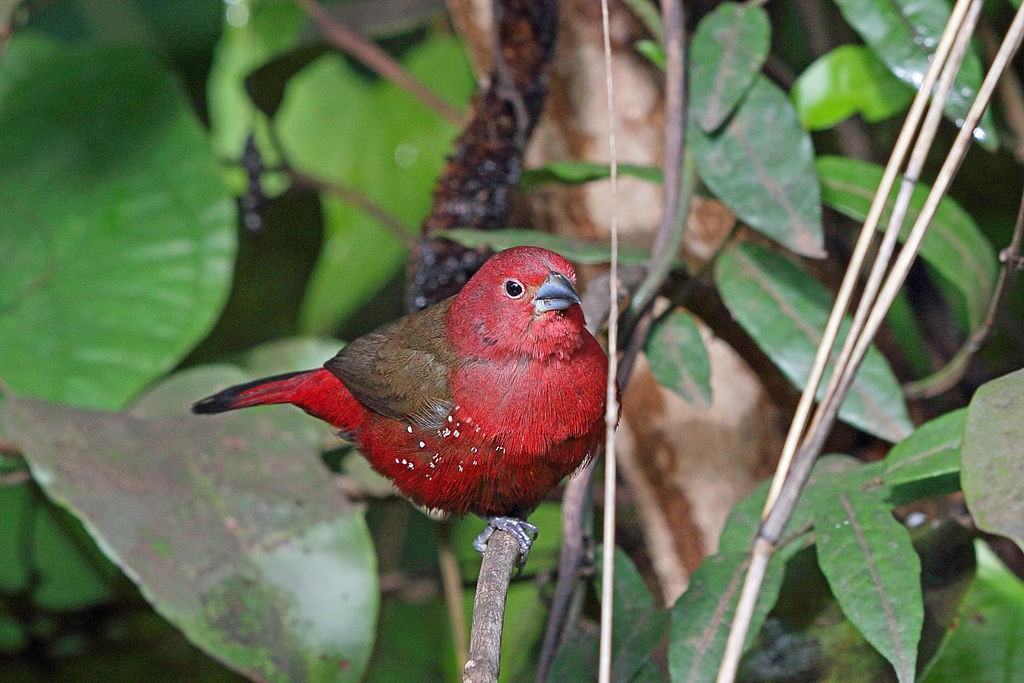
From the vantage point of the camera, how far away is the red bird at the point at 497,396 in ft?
5.39

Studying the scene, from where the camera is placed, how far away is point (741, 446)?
231 cm

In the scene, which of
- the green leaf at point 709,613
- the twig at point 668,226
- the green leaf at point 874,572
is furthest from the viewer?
the twig at point 668,226

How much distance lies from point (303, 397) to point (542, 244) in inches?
22.6

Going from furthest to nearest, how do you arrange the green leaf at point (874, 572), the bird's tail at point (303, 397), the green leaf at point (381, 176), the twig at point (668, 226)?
the green leaf at point (381, 176) < the bird's tail at point (303, 397) < the twig at point (668, 226) < the green leaf at point (874, 572)

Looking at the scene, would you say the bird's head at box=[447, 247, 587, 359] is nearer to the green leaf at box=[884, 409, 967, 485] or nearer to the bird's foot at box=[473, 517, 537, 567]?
the bird's foot at box=[473, 517, 537, 567]

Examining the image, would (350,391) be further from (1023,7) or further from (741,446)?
(1023,7)

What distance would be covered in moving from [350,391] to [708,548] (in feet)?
3.02

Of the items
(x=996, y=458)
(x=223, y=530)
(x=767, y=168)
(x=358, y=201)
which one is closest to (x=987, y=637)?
(x=996, y=458)

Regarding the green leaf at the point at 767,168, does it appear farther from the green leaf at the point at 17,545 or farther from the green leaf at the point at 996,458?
the green leaf at the point at 17,545

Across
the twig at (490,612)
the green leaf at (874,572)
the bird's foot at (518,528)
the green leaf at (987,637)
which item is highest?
the twig at (490,612)

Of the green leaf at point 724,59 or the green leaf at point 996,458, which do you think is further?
the green leaf at point 724,59

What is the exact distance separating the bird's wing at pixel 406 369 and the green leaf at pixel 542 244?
0.49 ft

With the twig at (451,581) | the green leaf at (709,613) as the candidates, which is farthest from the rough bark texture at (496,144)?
the green leaf at (709,613)

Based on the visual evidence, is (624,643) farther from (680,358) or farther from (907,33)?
(907,33)
